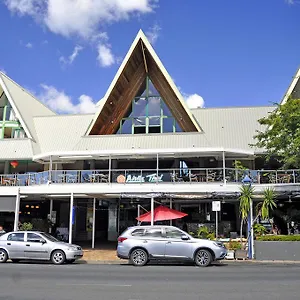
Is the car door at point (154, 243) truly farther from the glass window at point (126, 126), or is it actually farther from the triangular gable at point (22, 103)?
the triangular gable at point (22, 103)

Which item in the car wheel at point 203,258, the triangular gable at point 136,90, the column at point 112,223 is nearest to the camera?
the car wheel at point 203,258

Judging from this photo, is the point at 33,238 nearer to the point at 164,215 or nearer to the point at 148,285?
the point at 164,215

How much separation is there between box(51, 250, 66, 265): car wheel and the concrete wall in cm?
859

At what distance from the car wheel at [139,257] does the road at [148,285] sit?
6.51 ft

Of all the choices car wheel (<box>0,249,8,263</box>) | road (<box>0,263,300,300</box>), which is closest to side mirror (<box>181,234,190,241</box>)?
road (<box>0,263,300,300</box>)

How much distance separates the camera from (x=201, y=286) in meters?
10.4

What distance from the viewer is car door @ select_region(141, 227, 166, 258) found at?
1598 cm

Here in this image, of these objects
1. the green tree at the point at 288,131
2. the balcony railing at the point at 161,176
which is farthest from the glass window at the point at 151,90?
the green tree at the point at 288,131

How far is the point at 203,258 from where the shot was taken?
15805mm

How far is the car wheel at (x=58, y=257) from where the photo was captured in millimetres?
16906

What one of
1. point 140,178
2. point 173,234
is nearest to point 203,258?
point 173,234

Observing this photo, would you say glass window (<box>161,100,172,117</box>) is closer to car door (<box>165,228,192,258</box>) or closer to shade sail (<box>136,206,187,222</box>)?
shade sail (<box>136,206,187,222</box>)

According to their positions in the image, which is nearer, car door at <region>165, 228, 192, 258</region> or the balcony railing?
car door at <region>165, 228, 192, 258</region>

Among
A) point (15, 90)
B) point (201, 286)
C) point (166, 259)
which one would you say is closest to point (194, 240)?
point (166, 259)
